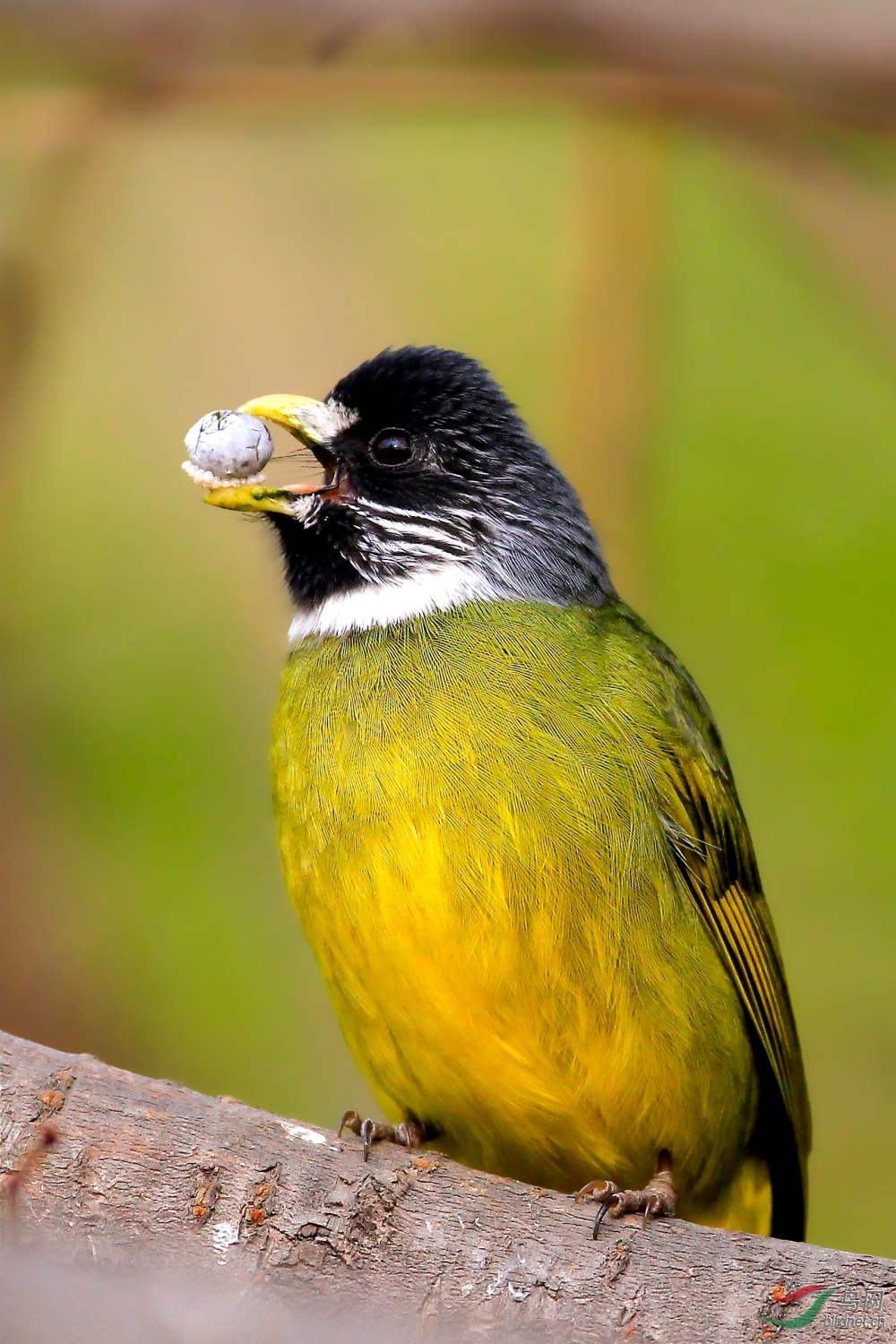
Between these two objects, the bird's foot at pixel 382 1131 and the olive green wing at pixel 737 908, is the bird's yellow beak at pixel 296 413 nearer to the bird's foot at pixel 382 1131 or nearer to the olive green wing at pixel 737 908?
the olive green wing at pixel 737 908

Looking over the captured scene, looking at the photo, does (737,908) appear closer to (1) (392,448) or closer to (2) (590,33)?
(1) (392,448)

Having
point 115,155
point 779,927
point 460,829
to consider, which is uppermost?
point 115,155

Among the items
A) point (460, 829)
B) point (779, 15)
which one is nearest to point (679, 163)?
point (779, 15)

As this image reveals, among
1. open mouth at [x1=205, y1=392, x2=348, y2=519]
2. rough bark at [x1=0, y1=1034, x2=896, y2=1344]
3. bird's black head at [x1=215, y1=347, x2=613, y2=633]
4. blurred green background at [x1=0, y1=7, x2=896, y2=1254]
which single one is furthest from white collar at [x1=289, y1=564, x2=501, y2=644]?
rough bark at [x1=0, y1=1034, x2=896, y2=1344]

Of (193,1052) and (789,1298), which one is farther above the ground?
(789,1298)

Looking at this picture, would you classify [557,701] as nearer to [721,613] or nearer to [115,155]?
[721,613]

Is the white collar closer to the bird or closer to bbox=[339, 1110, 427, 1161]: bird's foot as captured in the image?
the bird
